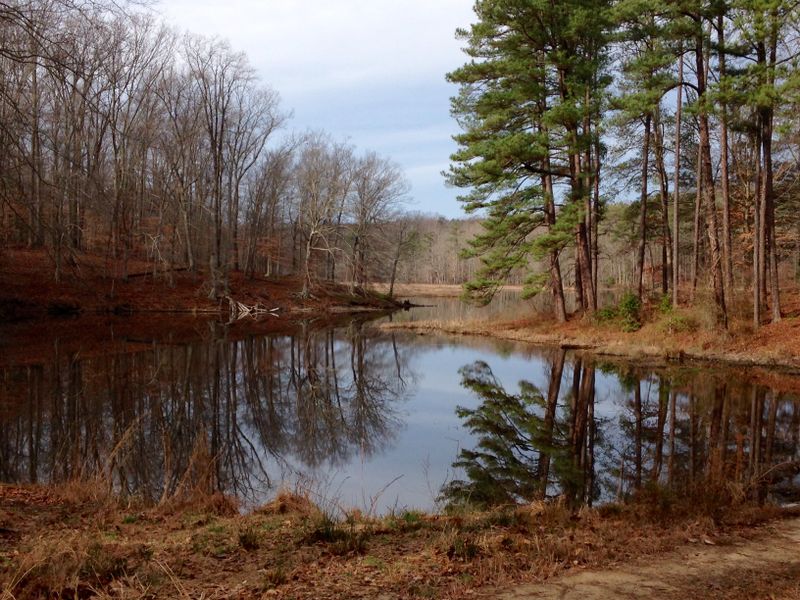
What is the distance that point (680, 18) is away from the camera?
17.8 meters

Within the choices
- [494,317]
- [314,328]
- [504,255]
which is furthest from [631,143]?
[314,328]

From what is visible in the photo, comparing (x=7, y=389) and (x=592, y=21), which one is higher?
(x=592, y=21)

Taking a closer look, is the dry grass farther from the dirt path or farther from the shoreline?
the dirt path

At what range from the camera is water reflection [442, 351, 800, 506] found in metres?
7.49

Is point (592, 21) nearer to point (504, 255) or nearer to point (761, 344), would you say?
point (504, 255)

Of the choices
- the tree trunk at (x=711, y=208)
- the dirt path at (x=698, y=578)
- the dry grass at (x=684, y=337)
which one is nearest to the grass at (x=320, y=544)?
the dirt path at (x=698, y=578)

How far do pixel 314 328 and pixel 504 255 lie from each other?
11439 mm

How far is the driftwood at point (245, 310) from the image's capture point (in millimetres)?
34444

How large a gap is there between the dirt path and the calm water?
92.2 inches

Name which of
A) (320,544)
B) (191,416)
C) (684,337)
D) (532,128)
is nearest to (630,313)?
(684,337)

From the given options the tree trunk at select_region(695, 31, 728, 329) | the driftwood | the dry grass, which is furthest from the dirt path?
the driftwood

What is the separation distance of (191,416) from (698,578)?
956 cm

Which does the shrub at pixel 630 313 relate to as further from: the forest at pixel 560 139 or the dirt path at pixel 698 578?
the dirt path at pixel 698 578

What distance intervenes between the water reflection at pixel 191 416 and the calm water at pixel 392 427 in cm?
5
